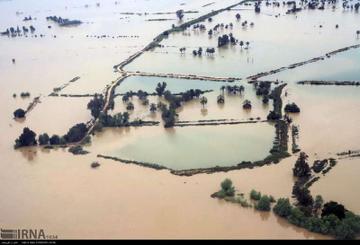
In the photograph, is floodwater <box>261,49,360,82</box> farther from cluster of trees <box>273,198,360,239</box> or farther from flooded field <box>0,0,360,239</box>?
cluster of trees <box>273,198,360,239</box>

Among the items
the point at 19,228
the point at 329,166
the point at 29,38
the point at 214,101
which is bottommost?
the point at 19,228

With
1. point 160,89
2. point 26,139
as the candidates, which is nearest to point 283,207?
point 26,139

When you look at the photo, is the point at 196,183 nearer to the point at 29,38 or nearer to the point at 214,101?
the point at 214,101

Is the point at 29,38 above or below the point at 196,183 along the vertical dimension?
above

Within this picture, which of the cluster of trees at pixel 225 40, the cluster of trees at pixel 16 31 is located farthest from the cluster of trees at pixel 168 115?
the cluster of trees at pixel 16 31

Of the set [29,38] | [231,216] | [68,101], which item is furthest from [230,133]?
[29,38]

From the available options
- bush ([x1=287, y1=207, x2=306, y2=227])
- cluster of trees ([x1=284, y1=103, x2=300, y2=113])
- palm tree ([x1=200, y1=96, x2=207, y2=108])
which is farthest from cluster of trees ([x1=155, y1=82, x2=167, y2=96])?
bush ([x1=287, y1=207, x2=306, y2=227])

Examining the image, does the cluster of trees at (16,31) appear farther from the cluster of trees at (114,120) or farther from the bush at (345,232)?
the bush at (345,232)
